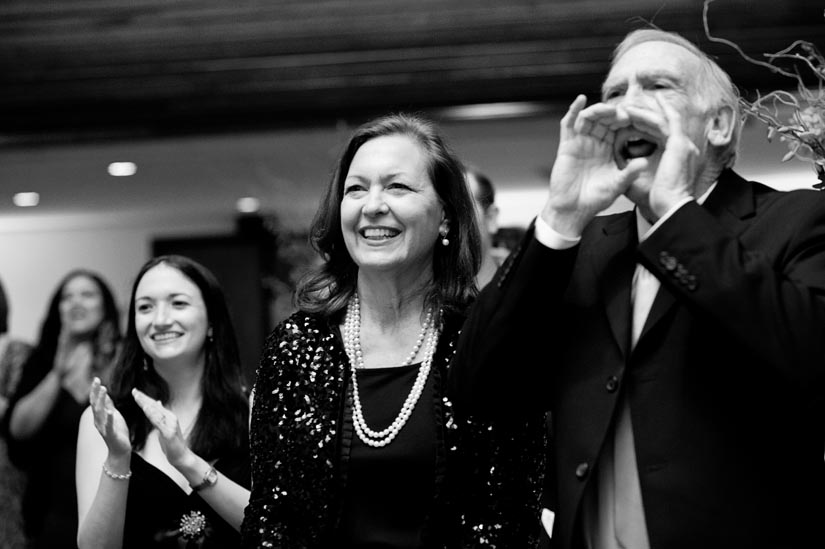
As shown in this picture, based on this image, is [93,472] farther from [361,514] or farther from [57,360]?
[57,360]

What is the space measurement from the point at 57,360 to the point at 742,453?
3280 mm

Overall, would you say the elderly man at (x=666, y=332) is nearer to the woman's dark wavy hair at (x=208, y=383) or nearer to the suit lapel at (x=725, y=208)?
the suit lapel at (x=725, y=208)

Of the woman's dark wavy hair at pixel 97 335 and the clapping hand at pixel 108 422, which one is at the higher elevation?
the woman's dark wavy hair at pixel 97 335

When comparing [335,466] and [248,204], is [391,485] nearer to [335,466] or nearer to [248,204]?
[335,466]

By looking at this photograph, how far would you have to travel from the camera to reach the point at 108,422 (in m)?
2.71

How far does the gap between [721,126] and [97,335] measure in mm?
3169

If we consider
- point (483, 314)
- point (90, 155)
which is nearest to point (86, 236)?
point (90, 155)

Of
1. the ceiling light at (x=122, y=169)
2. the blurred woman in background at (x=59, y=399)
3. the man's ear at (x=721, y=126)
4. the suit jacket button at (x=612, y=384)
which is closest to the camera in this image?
the suit jacket button at (x=612, y=384)

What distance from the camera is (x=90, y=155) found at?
5922mm

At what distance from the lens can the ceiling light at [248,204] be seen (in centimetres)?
610

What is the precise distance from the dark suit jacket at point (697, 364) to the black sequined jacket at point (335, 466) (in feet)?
1.01

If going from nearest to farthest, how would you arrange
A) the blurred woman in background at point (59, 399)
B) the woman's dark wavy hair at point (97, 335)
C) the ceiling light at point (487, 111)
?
the blurred woman in background at point (59, 399)
the woman's dark wavy hair at point (97, 335)
the ceiling light at point (487, 111)

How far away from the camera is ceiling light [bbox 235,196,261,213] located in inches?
240

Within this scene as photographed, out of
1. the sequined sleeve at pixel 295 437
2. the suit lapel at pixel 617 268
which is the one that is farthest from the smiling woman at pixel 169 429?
the suit lapel at pixel 617 268
